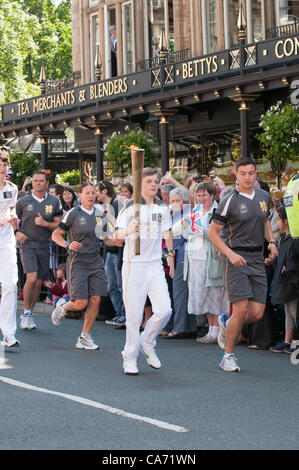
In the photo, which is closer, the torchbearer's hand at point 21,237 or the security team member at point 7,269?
the security team member at point 7,269

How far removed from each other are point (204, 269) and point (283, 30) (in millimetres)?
11658

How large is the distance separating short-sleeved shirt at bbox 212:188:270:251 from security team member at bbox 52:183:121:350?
2.16 meters

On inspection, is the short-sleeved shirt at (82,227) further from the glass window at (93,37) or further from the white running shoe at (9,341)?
the glass window at (93,37)

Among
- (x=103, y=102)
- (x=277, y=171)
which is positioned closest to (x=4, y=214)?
(x=277, y=171)

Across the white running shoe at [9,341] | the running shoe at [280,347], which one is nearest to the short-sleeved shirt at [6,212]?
the white running shoe at [9,341]

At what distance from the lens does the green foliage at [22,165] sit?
27.9 meters

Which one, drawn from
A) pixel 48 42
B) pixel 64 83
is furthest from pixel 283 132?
pixel 48 42

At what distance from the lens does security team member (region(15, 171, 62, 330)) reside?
1179 cm

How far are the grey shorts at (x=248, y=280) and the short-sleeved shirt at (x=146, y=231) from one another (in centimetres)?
72

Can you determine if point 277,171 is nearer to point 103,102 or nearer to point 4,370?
point 103,102

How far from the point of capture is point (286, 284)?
9.28 meters

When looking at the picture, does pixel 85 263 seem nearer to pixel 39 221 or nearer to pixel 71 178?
pixel 39 221

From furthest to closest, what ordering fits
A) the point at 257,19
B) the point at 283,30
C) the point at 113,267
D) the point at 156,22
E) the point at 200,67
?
the point at 156,22 → the point at 257,19 → the point at 283,30 → the point at 200,67 → the point at 113,267

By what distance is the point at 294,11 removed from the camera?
66.9ft
